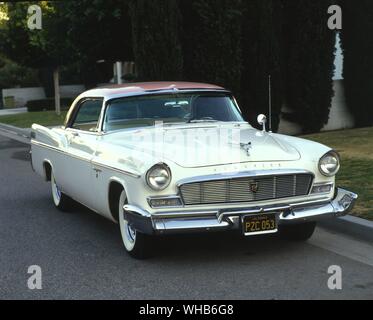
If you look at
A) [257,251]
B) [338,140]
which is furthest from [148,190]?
[338,140]

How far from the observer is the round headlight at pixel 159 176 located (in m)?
4.94

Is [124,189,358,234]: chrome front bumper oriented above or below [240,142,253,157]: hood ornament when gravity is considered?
below

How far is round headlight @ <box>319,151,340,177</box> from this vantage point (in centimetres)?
541

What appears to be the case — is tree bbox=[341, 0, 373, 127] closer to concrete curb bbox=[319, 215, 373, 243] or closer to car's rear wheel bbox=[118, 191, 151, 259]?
concrete curb bbox=[319, 215, 373, 243]

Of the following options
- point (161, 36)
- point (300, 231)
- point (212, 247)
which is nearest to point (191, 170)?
point (212, 247)

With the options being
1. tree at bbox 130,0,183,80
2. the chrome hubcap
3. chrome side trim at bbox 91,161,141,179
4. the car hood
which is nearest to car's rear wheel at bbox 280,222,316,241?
the car hood

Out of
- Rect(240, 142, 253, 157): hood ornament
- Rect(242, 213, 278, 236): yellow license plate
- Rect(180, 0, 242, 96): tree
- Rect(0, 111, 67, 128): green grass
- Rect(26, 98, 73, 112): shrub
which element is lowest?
Rect(26, 98, 73, 112): shrub

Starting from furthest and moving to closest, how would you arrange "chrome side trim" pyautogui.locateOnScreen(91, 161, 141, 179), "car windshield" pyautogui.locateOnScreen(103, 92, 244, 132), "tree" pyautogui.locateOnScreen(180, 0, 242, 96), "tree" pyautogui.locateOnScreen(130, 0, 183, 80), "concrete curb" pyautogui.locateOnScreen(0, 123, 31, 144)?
1. "concrete curb" pyautogui.locateOnScreen(0, 123, 31, 144)
2. "tree" pyautogui.locateOnScreen(180, 0, 242, 96)
3. "tree" pyautogui.locateOnScreen(130, 0, 183, 80)
4. "car windshield" pyautogui.locateOnScreen(103, 92, 244, 132)
5. "chrome side trim" pyautogui.locateOnScreen(91, 161, 141, 179)

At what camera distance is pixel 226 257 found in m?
5.40

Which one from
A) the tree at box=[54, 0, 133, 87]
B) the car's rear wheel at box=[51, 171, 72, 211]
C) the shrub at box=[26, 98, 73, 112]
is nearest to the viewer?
the car's rear wheel at box=[51, 171, 72, 211]

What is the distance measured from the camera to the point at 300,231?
230 inches

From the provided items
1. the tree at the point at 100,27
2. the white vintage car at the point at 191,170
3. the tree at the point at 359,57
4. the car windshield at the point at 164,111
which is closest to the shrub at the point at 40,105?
the tree at the point at 100,27

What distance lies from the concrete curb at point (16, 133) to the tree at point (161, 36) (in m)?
6.24
